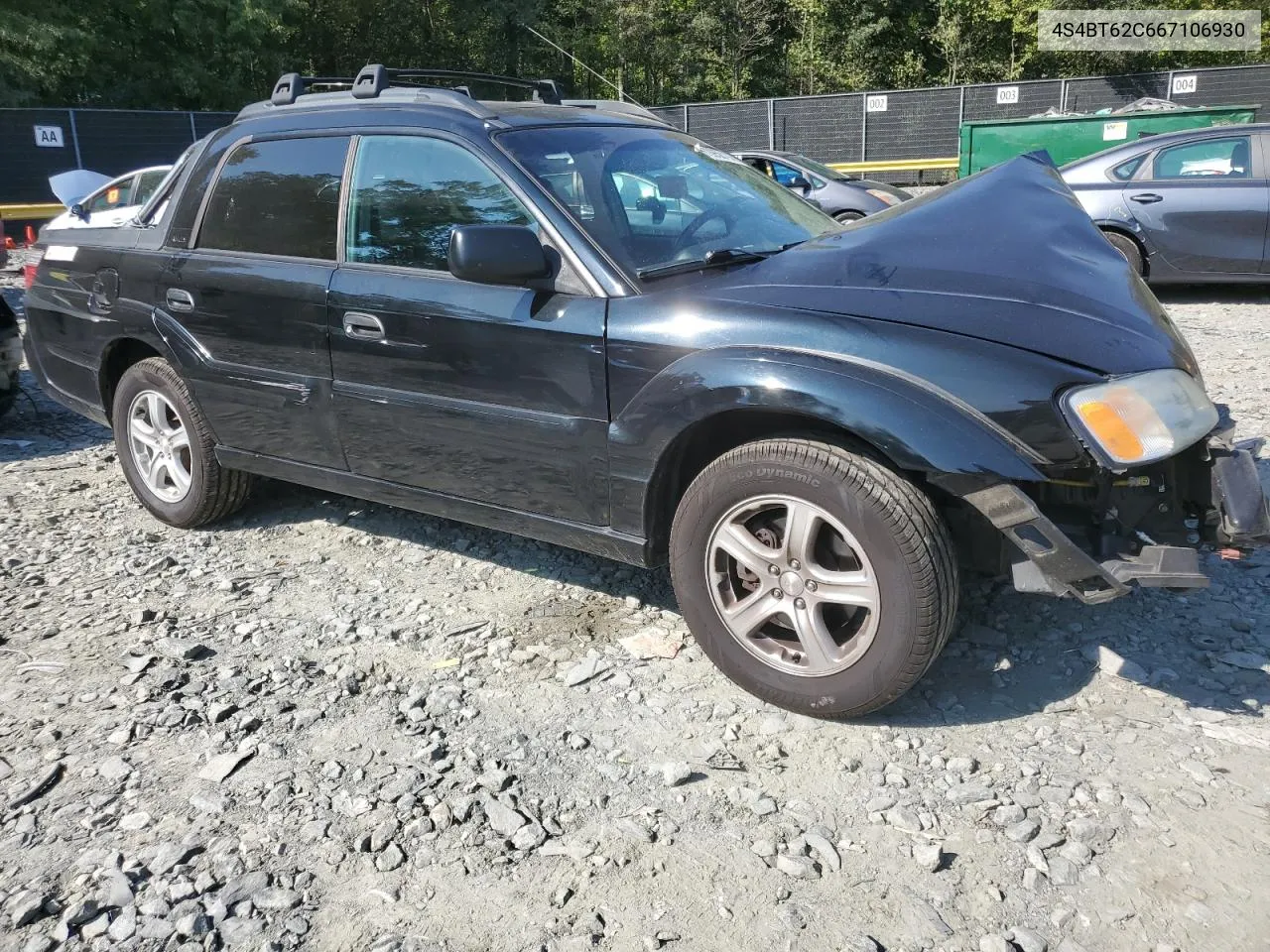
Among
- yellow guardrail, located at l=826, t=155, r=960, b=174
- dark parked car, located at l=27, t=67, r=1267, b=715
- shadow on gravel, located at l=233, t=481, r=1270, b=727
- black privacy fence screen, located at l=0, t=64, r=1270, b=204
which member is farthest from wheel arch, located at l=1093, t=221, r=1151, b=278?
yellow guardrail, located at l=826, t=155, r=960, b=174

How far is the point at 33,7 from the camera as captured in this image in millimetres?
25344

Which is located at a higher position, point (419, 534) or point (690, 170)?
point (690, 170)

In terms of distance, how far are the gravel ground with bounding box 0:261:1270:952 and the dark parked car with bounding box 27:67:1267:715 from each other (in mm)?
384

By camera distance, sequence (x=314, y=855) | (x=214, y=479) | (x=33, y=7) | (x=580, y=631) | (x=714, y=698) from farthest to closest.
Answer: (x=33, y=7)
(x=214, y=479)
(x=580, y=631)
(x=714, y=698)
(x=314, y=855)

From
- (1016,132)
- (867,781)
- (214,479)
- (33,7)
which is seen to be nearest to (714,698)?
(867,781)

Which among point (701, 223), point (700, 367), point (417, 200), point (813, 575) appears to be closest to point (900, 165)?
point (701, 223)

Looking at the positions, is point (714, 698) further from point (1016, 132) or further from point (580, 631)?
point (1016, 132)

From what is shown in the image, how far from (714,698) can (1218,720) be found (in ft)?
4.82

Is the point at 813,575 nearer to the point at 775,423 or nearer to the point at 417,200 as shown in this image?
the point at 775,423

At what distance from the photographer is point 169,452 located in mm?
4750

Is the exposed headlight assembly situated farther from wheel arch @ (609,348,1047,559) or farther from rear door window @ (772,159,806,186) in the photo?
rear door window @ (772,159,806,186)

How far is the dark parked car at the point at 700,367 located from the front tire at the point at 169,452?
7 cm

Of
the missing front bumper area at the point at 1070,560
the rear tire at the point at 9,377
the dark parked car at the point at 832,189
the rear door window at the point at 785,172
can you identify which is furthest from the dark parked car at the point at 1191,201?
the rear tire at the point at 9,377

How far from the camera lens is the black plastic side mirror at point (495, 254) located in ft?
10.1
